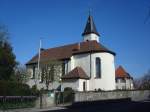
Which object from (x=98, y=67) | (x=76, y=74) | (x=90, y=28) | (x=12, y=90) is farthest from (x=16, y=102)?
(x=90, y=28)

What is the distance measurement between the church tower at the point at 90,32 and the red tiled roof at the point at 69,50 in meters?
6.01

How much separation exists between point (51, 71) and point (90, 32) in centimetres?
1679

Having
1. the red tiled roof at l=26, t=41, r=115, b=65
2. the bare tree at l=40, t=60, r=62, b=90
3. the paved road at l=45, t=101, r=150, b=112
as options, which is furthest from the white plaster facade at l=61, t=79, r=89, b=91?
the paved road at l=45, t=101, r=150, b=112

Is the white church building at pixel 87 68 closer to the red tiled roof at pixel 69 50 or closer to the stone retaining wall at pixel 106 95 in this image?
the red tiled roof at pixel 69 50

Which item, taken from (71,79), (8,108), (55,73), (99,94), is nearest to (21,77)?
(55,73)

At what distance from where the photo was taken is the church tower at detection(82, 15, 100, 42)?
64750 mm

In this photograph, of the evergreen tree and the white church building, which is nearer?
the evergreen tree

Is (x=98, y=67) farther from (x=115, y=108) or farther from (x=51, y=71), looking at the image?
(x=115, y=108)

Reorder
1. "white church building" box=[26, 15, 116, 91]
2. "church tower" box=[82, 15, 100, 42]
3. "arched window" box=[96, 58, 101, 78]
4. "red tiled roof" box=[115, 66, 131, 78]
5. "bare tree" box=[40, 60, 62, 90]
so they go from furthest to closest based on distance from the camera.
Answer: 1. "red tiled roof" box=[115, 66, 131, 78]
2. "church tower" box=[82, 15, 100, 42]
3. "bare tree" box=[40, 60, 62, 90]
4. "arched window" box=[96, 58, 101, 78]
5. "white church building" box=[26, 15, 116, 91]

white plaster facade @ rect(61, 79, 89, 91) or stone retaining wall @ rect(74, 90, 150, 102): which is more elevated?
white plaster facade @ rect(61, 79, 89, 91)

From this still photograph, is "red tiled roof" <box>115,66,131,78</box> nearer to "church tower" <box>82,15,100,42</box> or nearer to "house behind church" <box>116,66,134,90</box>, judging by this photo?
"house behind church" <box>116,66,134,90</box>

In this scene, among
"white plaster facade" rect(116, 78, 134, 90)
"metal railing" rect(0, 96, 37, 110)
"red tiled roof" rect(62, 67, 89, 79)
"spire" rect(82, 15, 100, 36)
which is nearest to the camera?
"metal railing" rect(0, 96, 37, 110)

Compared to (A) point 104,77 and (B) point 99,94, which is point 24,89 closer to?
(B) point 99,94

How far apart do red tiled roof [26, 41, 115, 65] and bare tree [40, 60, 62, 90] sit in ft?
8.24
